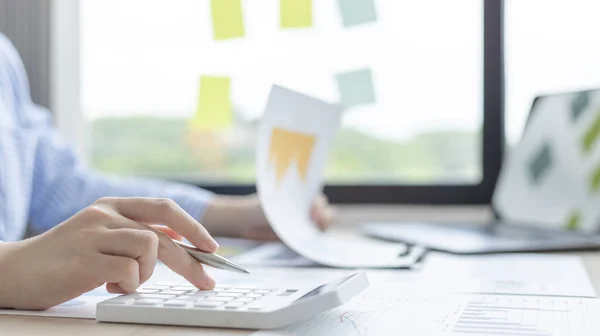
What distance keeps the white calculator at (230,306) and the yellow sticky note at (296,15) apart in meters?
0.81

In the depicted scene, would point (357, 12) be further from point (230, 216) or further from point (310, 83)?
point (230, 216)

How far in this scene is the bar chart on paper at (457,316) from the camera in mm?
483

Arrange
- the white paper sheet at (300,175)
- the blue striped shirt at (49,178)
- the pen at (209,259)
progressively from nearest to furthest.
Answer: the pen at (209,259)
the white paper sheet at (300,175)
the blue striped shirt at (49,178)

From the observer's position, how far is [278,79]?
1551 mm

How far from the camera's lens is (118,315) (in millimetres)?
515

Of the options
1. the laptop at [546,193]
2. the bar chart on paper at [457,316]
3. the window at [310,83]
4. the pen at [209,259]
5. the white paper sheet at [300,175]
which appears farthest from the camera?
the window at [310,83]

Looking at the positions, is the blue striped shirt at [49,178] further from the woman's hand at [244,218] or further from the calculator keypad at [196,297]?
the calculator keypad at [196,297]

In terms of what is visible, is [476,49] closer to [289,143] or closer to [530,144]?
Result: [530,144]

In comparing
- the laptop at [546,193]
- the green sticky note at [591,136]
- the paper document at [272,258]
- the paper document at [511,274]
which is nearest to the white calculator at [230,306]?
the paper document at [511,274]

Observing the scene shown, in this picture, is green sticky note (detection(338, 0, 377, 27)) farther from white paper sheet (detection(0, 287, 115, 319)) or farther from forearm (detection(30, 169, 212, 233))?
white paper sheet (detection(0, 287, 115, 319))

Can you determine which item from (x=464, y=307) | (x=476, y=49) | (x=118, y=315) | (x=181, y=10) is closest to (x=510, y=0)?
(x=476, y=49)

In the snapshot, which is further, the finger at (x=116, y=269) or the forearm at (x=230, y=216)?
the forearm at (x=230, y=216)

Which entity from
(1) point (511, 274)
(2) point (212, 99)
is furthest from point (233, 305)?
(2) point (212, 99)

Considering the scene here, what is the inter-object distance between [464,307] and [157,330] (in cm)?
22
